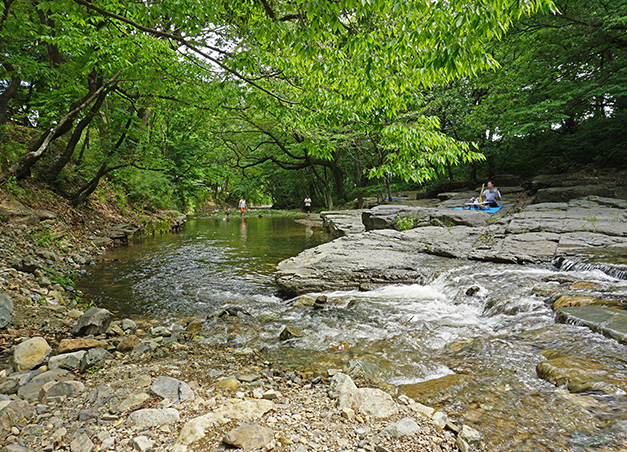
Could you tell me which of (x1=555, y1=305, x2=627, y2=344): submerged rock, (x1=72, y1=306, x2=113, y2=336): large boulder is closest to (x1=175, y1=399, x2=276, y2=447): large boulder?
(x1=72, y1=306, x2=113, y2=336): large boulder

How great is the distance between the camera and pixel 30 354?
3.27 metres

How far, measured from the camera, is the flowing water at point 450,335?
8.07ft

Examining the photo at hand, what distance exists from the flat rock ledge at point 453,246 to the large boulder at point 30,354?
12.9 feet

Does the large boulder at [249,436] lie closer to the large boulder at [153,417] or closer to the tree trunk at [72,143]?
the large boulder at [153,417]

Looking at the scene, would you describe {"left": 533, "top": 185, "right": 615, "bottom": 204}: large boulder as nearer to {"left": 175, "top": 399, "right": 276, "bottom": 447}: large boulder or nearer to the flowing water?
the flowing water

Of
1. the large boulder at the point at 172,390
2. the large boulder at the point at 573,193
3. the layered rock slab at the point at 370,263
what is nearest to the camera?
the large boulder at the point at 172,390

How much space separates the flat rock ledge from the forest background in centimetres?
216

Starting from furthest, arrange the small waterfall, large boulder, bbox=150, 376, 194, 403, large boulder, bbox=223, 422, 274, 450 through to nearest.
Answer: the small waterfall < large boulder, bbox=150, 376, 194, 403 < large boulder, bbox=223, 422, 274, 450

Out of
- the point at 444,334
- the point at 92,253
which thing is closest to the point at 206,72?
the point at 92,253

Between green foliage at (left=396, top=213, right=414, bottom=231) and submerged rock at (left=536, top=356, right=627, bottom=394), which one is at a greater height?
green foliage at (left=396, top=213, right=414, bottom=231)

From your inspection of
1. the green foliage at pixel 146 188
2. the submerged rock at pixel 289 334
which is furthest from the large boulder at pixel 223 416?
the green foliage at pixel 146 188

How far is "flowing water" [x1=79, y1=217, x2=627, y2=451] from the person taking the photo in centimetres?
246

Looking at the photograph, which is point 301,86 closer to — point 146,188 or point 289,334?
point 289,334

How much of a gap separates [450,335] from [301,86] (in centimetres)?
540
